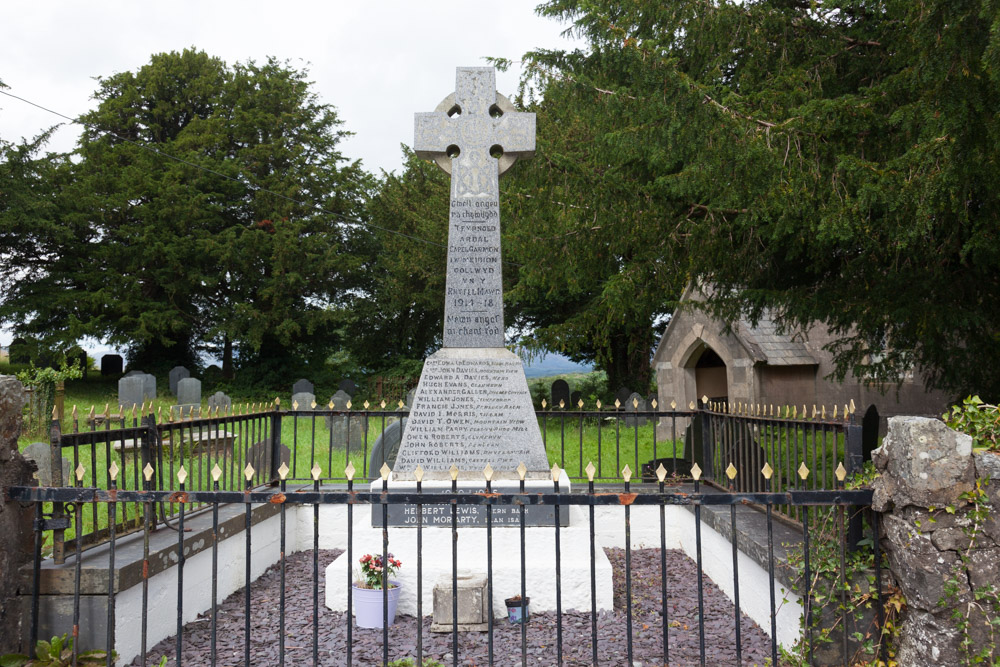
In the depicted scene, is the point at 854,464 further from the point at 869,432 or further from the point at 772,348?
the point at 772,348

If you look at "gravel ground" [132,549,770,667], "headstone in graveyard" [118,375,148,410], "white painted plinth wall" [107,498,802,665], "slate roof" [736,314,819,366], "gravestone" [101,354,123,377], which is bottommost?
"gravel ground" [132,549,770,667]

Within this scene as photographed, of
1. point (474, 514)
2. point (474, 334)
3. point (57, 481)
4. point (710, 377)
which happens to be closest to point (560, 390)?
point (710, 377)

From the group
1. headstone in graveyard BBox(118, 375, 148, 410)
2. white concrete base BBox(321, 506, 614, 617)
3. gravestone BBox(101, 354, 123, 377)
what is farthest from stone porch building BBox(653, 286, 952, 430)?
gravestone BBox(101, 354, 123, 377)

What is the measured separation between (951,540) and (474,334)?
407cm

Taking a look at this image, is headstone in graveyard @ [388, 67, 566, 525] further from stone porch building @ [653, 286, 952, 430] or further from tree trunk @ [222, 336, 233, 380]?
tree trunk @ [222, 336, 233, 380]

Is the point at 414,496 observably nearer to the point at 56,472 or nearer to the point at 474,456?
the point at 56,472

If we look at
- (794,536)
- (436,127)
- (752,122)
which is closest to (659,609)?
(794,536)

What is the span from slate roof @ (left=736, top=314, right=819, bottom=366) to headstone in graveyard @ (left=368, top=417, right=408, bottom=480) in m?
8.30

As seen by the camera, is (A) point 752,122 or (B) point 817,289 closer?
(A) point 752,122

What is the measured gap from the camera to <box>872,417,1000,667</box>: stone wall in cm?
292

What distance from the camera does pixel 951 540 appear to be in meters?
2.95

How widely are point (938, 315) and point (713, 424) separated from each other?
7.10ft

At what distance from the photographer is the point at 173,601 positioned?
4.50 metres

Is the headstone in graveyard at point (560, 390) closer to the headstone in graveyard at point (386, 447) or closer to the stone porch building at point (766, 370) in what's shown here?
the stone porch building at point (766, 370)
